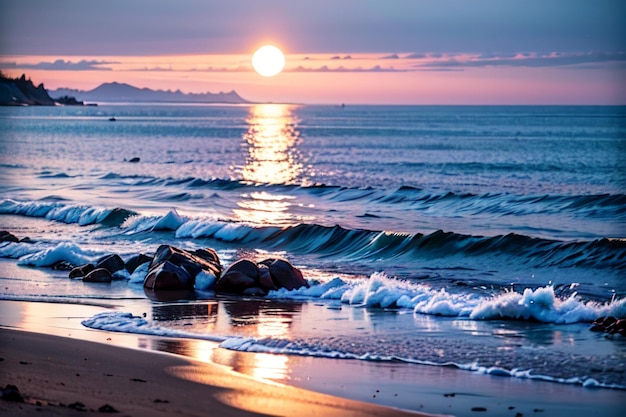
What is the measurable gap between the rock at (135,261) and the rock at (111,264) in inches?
4.4

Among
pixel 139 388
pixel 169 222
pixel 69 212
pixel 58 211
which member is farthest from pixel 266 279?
pixel 58 211

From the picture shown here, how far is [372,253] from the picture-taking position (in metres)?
20.7

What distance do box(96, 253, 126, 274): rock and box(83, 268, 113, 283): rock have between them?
0.31 m

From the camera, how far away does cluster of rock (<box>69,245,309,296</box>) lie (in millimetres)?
15742

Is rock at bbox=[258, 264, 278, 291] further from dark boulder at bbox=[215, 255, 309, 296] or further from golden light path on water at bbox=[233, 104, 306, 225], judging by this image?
golden light path on water at bbox=[233, 104, 306, 225]

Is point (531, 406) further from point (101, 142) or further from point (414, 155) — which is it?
point (101, 142)

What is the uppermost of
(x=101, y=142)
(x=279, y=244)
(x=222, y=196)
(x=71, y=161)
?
(x=101, y=142)

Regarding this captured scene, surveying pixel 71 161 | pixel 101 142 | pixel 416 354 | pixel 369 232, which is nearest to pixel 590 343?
pixel 416 354

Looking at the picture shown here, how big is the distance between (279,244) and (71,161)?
3766 cm

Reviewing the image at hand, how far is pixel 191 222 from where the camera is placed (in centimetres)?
2459

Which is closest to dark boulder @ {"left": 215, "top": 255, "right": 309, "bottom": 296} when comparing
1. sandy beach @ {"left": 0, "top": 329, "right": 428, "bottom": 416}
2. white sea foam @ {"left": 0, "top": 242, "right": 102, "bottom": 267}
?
white sea foam @ {"left": 0, "top": 242, "right": 102, "bottom": 267}

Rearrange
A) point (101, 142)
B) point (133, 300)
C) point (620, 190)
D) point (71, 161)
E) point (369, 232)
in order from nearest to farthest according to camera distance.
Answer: point (133, 300)
point (369, 232)
point (620, 190)
point (71, 161)
point (101, 142)

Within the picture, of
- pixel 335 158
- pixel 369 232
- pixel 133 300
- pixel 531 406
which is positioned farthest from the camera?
pixel 335 158

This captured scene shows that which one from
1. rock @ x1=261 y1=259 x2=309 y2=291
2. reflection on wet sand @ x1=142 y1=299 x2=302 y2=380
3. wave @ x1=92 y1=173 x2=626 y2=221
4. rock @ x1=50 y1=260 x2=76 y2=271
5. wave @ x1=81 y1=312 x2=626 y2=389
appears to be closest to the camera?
wave @ x1=81 y1=312 x2=626 y2=389
